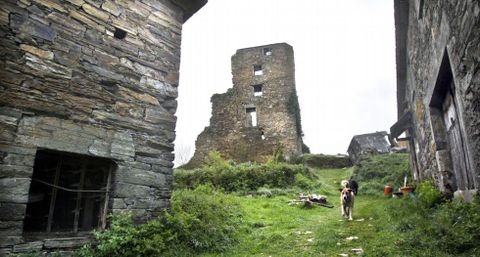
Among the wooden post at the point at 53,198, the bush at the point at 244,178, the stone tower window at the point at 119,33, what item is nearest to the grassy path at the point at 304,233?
the wooden post at the point at 53,198

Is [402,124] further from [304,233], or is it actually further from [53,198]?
[53,198]

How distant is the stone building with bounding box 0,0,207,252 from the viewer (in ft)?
14.5

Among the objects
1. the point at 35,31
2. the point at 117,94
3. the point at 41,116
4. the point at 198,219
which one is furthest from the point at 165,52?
the point at 198,219

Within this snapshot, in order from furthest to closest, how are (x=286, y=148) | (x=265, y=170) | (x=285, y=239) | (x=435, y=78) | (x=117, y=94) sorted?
(x=286, y=148) < (x=265, y=170) < (x=285, y=239) < (x=117, y=94) < (x=435, y=78)

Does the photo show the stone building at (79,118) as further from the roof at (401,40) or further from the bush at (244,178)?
the bush at (244,178)

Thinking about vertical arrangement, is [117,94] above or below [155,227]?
above

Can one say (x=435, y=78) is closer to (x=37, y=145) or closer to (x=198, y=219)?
(x=198, y=219)

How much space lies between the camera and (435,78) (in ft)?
17.3

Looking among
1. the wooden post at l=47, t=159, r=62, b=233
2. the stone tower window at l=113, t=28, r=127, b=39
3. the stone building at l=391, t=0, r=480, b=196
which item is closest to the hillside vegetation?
the stone building at l=391, t=0, r=480, b=196

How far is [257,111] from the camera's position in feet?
79.2

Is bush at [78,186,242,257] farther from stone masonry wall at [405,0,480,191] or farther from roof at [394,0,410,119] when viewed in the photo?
roof at [394,0,410,119]

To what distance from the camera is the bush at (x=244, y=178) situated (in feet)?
46.9

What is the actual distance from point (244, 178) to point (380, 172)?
626 centimetres

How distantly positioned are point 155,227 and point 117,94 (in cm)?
238
